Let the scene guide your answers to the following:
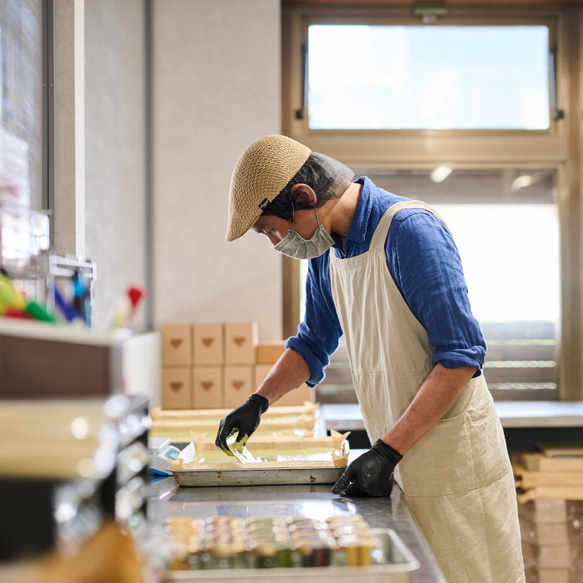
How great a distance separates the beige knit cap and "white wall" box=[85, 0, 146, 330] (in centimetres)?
92

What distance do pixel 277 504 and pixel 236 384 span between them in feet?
5.49

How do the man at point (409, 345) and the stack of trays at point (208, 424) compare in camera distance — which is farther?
the stack of trays at point (208, 424)

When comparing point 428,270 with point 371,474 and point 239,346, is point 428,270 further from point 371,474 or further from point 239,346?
point 239,346

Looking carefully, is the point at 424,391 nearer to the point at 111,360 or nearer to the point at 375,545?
the point at 375,545

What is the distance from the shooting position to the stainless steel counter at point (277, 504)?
1141mm

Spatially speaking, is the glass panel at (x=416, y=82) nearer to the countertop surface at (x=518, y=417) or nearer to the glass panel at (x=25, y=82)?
the countertop surface at (x=518, y=417)

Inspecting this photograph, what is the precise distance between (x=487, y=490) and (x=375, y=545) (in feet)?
2.66

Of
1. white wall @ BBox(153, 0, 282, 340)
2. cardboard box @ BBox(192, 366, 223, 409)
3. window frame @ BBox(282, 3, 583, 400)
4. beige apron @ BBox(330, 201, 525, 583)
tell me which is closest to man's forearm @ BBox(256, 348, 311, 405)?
beige apron @ BBox(330, 201, 525, 583)

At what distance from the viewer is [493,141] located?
11.0 feet

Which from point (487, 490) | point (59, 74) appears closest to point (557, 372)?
point (487, 490)

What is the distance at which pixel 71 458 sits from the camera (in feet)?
2.02

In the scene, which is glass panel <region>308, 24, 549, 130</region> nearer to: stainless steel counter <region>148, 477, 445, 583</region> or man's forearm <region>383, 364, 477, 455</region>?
man's forearm <region>383, 364, 477, 455</region>

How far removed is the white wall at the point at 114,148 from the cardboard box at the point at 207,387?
0.42 meters

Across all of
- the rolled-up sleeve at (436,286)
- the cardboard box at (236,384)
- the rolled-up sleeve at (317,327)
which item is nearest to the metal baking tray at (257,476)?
the rolled-up sleeve at (436,286)
